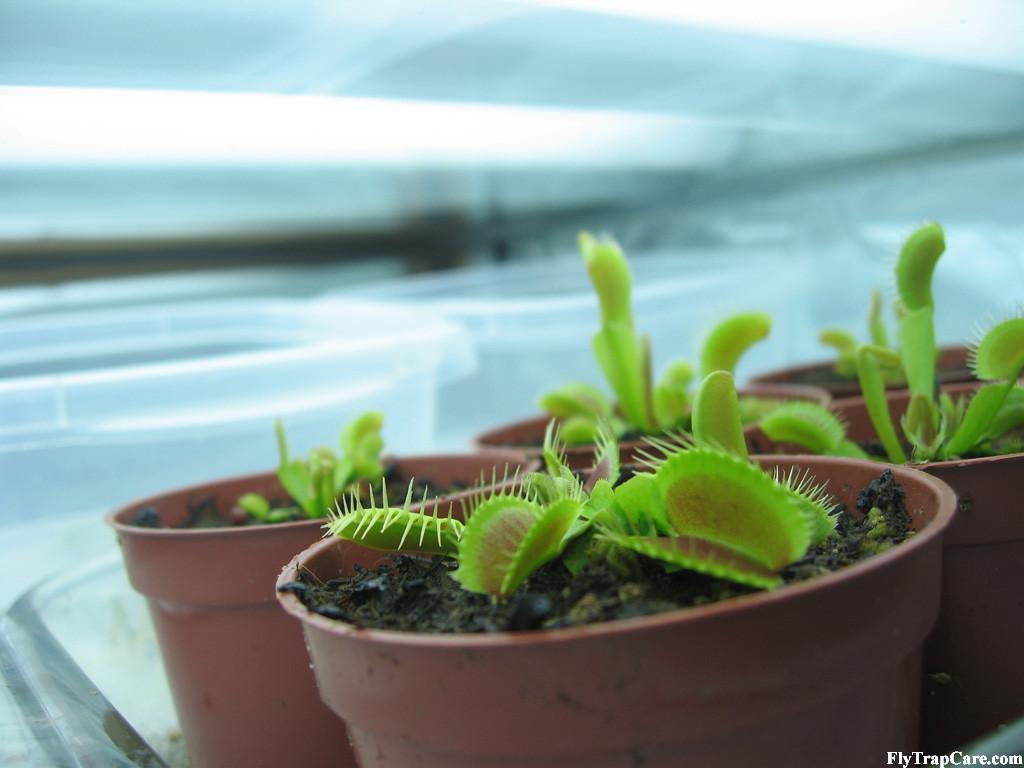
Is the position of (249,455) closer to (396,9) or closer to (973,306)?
(396,9)

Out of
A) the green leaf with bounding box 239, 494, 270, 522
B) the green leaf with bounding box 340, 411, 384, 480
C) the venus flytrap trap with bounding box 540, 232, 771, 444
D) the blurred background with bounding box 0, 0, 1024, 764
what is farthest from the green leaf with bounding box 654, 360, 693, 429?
the green leaf with bounding box 239, 494, 270, 522

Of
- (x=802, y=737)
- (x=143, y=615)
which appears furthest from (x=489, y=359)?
(x=802, y=737)

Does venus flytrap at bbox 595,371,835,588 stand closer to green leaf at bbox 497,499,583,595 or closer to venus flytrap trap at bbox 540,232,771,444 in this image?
green leaf at bbox 497,499,583,595

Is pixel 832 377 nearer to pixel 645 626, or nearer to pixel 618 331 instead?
pixel 618 331

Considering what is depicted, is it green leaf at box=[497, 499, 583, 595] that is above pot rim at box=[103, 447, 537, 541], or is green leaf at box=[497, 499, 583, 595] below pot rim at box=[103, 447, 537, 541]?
above

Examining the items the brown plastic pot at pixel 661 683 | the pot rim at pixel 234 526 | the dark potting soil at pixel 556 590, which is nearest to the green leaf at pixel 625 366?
the pot rim at pixel 234 526

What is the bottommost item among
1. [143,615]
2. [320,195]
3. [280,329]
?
[143,615]
